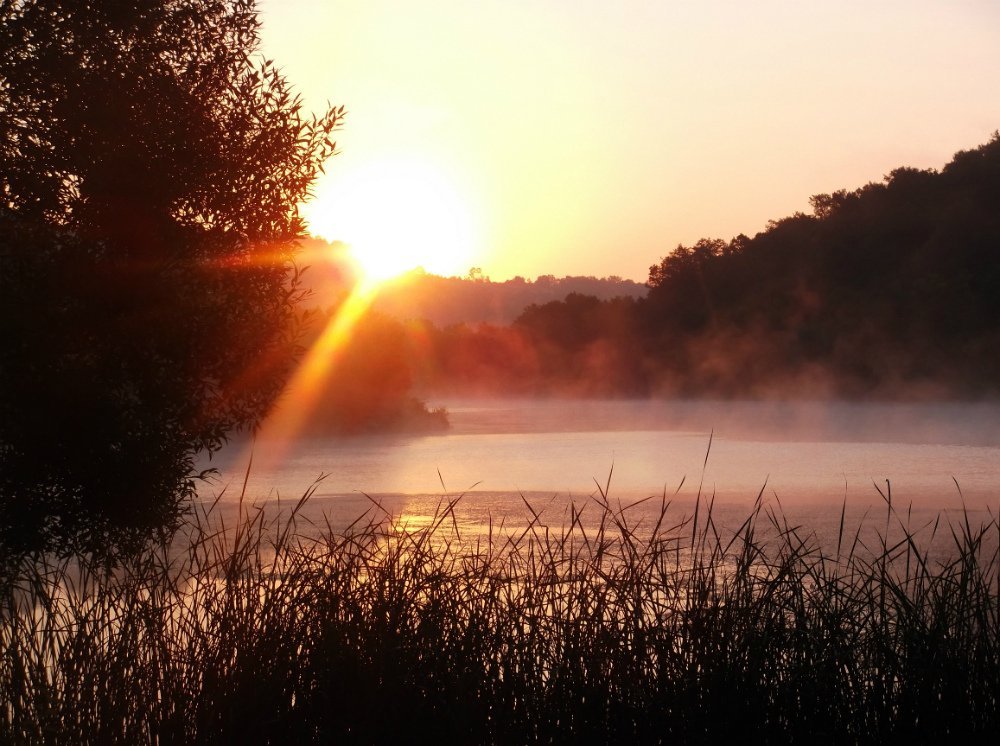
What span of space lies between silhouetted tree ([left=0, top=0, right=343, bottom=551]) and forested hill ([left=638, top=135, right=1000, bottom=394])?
3239 centimetres

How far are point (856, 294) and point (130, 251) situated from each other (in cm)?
3675

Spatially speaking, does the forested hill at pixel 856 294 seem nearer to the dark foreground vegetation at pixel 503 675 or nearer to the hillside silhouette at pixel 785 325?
the hillside silhouette at pixel 785 325

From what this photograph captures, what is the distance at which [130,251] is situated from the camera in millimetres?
6383

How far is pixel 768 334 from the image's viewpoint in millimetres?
41594

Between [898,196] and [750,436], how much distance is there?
67.3 ft

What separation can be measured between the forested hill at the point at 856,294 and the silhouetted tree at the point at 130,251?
32.4 m

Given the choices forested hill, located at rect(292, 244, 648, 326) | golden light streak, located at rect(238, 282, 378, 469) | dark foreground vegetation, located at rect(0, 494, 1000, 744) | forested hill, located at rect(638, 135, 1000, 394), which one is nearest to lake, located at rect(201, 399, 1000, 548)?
golden light streak, located at rect(238, 282, 378, 469)

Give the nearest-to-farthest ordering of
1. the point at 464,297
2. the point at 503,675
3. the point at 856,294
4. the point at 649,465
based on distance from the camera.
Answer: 1. the point at 503,675
2. the point at 649,465
3. the point at 856,294
4. the point at 464,297

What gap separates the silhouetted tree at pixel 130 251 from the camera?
5.98 metres

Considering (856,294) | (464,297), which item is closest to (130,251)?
(856,294)

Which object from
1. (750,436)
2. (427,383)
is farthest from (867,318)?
(427,383)

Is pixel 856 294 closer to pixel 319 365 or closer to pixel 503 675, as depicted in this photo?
pixel 319 365

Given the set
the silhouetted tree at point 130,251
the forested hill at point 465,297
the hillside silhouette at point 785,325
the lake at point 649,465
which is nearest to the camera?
the silhouetted tree at point 130,251

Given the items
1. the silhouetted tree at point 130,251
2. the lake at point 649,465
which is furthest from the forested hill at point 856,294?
the silhouetted tree at point 130,251
